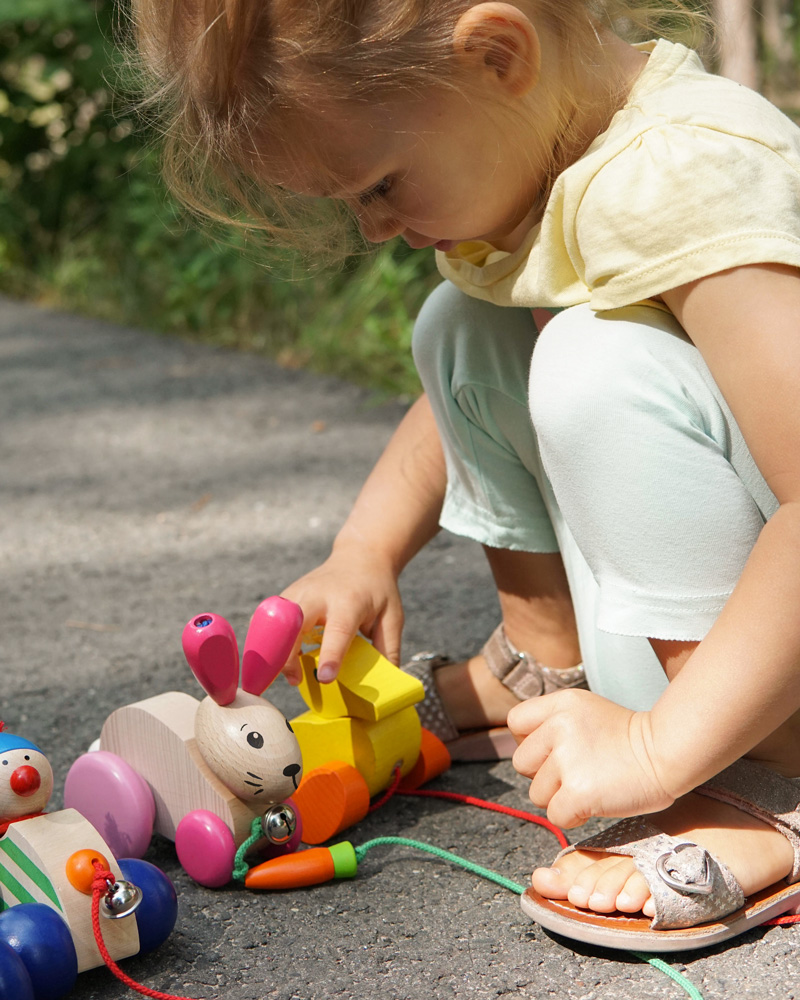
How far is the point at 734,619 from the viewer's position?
830mm

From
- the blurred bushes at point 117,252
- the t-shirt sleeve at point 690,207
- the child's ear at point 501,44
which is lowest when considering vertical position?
the blurred bushes at point 117,252

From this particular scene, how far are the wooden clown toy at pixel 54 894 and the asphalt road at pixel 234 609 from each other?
4 cm

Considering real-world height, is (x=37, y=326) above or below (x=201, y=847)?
below

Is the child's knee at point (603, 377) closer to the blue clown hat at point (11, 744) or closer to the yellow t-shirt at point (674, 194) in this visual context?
the yellow t-shirt at point (674, 194)

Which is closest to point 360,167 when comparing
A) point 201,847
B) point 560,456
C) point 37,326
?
point 560,456

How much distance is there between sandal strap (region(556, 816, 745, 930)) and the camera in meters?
0.85

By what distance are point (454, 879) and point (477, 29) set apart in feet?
2.35

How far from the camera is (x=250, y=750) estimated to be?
0.95m

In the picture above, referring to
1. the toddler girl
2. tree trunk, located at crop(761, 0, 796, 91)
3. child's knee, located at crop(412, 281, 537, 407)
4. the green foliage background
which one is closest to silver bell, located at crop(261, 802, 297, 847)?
the toddler girl

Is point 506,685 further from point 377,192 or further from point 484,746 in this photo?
point 377,192

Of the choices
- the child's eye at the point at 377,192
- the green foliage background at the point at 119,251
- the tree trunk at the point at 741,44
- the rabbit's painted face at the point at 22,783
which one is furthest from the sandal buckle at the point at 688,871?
the tree trunk at the point at 741,44

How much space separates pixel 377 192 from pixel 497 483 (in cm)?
34

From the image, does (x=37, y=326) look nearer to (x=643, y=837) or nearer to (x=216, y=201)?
(x=216, y=201)

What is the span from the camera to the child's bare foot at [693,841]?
0.88 metres
